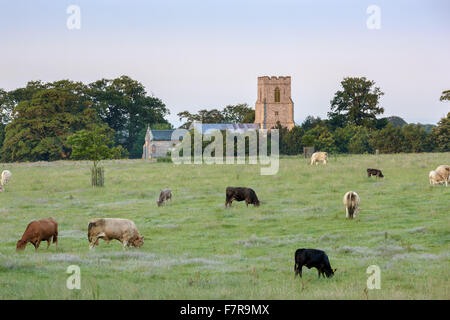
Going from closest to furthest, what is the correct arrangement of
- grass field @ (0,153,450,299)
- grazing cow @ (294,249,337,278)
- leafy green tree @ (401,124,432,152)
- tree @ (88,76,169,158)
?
grass field @ (0,153,450,299)
grazing cow @ (294,249,337,278)
leafy green tree @ (401,124,432,152)
tree @ (88,76,169,158)

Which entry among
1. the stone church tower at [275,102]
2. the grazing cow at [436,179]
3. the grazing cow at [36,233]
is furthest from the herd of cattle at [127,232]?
the stone church tower at [275,102]

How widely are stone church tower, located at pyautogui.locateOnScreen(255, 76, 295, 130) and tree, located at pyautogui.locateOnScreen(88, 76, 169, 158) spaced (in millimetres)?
28811

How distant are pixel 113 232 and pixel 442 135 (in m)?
81.1

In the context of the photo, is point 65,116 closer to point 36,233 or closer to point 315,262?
point 36,233

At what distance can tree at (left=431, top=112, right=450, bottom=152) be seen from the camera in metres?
89.8

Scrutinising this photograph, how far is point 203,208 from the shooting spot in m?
28.9

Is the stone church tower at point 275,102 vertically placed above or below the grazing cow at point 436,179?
above

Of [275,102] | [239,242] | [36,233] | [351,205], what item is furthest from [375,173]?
[275,102]

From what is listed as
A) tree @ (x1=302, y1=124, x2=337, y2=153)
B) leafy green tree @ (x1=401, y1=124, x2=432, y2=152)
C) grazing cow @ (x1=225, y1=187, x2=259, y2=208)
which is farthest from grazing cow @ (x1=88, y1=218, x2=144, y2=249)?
leafy green tree @ (x1=401, y1=124, x2=432, y2=152)

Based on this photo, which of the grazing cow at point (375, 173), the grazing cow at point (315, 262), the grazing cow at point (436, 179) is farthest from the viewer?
the grazing cow at point (375, 173)

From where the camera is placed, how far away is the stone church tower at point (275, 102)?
481 ft

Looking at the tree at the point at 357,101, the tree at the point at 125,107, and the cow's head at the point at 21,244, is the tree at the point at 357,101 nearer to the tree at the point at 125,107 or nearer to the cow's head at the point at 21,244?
the tree at the point at 125,107

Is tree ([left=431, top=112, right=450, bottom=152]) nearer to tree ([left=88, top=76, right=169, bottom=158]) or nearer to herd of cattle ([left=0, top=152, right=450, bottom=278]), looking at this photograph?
tree ([left=88, top=76, right=169, bottom=158])

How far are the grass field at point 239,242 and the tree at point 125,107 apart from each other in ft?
275
